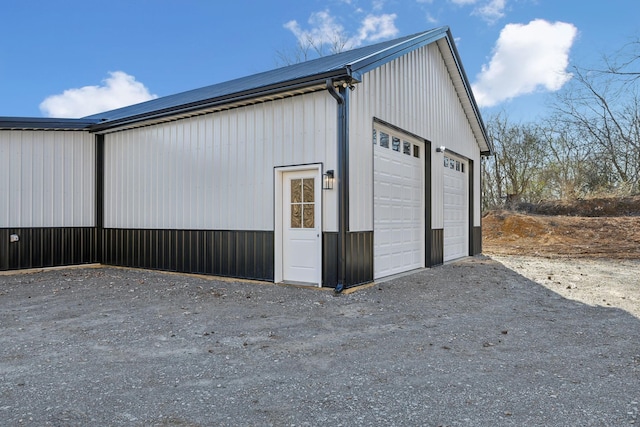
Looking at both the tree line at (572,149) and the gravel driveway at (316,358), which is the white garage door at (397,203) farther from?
the tree line at (572,149)

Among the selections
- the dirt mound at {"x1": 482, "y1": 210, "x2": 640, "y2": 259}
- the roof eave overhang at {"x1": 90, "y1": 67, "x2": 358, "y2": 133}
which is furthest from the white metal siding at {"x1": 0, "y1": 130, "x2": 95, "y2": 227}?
the dirt mound at {"x1": 482, "y1": 210, "x2": 640, "y2": 259}

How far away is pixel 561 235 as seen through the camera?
14.9 meters

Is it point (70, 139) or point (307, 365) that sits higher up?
point (70, 139)

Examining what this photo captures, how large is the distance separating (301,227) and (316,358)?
340cm

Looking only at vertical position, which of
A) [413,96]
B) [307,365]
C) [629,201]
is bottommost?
[307,365]

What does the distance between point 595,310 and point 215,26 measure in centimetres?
1588

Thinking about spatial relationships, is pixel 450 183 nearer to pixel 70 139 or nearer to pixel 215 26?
pixel 70 139

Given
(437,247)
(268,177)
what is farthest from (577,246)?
(268,177)

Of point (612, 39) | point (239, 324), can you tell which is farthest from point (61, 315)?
point (612, 39)

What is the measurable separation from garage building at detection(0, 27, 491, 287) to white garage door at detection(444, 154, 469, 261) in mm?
104

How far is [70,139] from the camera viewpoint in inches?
358

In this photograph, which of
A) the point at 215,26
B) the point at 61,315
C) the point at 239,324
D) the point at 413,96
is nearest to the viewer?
the point at 239,324

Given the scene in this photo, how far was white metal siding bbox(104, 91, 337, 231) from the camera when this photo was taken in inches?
256

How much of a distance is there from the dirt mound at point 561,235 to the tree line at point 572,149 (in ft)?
10.9
